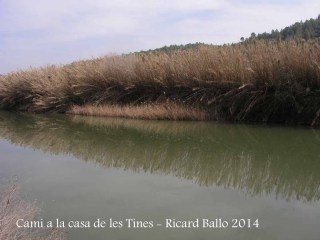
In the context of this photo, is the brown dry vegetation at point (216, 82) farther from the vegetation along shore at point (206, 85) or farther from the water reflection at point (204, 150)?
the water reflection at point (204, 150)

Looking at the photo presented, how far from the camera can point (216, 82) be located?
10.8 m

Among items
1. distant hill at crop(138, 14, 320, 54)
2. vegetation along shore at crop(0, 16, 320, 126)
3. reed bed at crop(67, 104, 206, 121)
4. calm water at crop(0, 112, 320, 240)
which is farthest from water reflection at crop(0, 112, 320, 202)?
distant hill at crop(138, 14, 320, 54)

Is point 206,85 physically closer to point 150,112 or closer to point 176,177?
point 150,112

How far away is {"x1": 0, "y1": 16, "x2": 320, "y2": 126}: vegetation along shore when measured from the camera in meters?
9.66

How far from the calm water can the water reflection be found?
0.05 feet

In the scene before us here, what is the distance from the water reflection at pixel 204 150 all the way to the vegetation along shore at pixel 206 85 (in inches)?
34.1

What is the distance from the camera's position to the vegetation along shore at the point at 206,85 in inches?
380

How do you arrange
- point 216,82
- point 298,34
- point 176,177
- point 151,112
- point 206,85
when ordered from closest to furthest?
point 176,177
point 216,82
point 206,85
point 151,112
point 298,34

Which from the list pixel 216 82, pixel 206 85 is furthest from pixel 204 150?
pixel 206 85

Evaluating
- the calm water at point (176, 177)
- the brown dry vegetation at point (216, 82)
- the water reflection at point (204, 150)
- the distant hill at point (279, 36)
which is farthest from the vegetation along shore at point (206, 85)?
the calm water at point (176, 177)

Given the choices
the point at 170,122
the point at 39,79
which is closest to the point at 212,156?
the point at 170,122

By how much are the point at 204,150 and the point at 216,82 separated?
13.2ft

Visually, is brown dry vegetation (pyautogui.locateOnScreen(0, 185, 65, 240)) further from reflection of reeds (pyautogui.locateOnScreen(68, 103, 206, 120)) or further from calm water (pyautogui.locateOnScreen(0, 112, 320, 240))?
reflection of reeds (pyautogui.locateOnScreen(68, 103, 206, 120))

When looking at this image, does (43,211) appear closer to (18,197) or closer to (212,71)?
(18,197)
